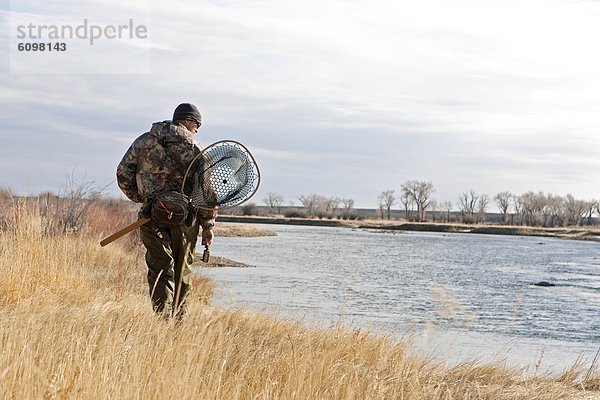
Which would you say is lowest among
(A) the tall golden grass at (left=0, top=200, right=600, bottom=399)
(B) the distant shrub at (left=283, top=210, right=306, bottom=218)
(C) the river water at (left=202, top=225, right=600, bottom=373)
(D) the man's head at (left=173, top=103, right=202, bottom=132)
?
(C) the river water at (left=202, top=225, right=600, bottom=373)

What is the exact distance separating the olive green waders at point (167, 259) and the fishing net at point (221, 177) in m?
0.27

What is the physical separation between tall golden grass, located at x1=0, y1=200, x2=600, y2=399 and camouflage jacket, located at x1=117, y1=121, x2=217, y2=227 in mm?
1090

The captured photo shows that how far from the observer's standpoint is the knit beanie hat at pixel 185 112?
21.6ft

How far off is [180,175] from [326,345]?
1.98 meters

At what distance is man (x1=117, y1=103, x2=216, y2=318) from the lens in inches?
256

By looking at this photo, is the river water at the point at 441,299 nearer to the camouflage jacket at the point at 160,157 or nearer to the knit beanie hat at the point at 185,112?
the camouflage jacket at the point at 160,157

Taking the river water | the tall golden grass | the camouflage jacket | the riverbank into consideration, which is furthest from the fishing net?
the riverbank

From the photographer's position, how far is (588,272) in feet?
99.5

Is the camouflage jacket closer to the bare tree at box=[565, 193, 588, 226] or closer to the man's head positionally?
the man's head

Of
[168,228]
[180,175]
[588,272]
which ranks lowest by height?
[588,272]

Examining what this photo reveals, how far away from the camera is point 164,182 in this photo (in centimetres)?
655

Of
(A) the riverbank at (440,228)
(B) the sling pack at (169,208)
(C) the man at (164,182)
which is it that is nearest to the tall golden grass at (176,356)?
(C) the man at (164,182)

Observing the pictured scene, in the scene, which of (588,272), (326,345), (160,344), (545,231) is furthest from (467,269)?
(545,231)

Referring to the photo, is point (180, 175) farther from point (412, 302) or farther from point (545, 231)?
point (545, 231)
